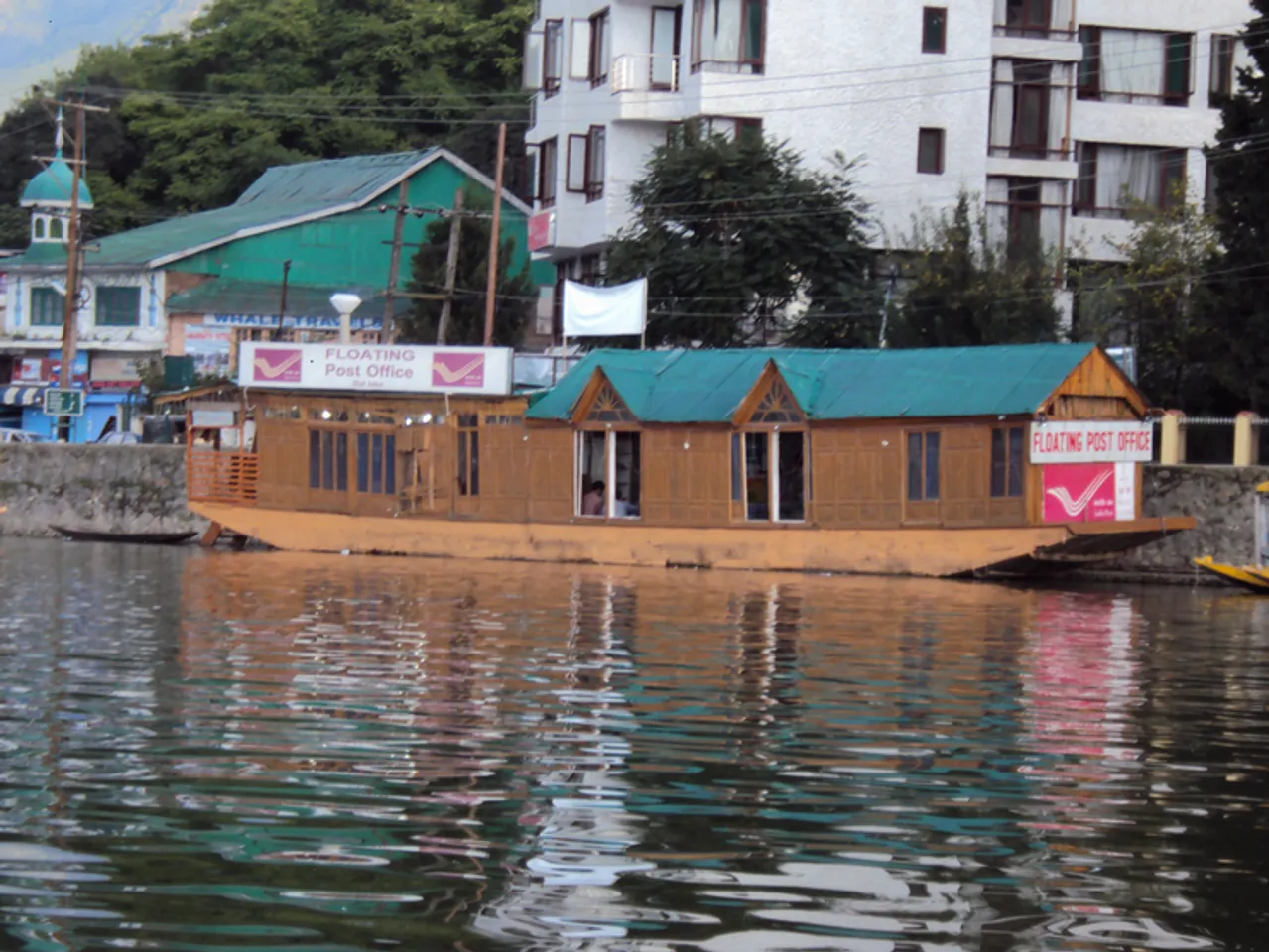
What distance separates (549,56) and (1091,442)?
77.3ft

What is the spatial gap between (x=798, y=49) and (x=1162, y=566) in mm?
16909

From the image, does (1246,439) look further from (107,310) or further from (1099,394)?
(107,310)

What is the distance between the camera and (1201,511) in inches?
1289

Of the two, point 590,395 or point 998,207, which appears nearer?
point 590,395

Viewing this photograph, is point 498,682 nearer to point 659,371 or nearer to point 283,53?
point 659,371

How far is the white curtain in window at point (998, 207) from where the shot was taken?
46688mm

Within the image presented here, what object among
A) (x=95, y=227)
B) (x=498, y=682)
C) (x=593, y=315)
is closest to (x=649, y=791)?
(x=498, y=682)

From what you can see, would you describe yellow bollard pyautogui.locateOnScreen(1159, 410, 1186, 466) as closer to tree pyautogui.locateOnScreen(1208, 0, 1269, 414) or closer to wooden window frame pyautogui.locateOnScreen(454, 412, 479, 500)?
tree pyautogui.locateOnScreen(1208, 0, 1269, 414)

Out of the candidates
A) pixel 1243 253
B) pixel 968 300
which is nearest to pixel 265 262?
pixel 968 300

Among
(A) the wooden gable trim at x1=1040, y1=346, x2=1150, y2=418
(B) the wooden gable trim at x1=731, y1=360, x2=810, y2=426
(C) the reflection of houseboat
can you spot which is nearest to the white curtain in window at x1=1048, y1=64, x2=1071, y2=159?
(C) the reflection of houseboat

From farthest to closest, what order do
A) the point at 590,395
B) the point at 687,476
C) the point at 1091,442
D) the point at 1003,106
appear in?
1. the point at 1003,106
2. the point at 590,395
3. the point at 687,476
4. the point at 1091,442

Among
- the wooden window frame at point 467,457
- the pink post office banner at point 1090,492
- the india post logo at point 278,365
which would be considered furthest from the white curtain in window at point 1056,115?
the india post logo at point 278,365

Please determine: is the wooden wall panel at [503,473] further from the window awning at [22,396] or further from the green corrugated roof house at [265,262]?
the window awning at [22,396]

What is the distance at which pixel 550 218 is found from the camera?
4809 cm
